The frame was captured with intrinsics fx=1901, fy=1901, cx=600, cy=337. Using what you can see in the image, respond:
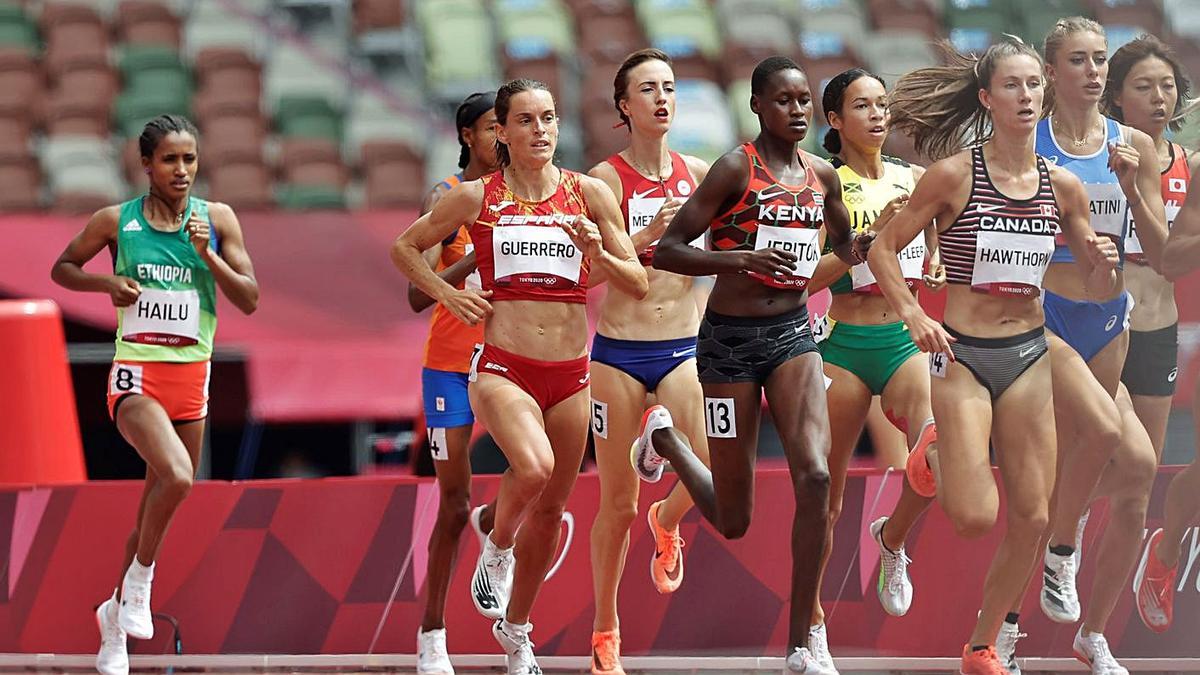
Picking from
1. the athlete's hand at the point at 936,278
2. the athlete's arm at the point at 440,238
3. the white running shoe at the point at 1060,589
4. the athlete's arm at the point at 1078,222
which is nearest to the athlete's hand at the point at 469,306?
the athlete's arm at the point at 440,238

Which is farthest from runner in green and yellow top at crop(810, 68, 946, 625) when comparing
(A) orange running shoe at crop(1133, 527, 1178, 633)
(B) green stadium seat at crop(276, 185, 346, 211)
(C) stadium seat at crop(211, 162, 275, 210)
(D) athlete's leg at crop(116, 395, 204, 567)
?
(C) stadium seat at crop(211, 162, 275, 210)

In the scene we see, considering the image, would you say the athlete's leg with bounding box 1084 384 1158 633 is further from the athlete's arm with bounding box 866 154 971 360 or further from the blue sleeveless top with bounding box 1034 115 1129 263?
the athlete's arm with bounding box 866 154 971 360

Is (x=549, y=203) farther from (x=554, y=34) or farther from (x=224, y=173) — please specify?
(x=554, y=34)

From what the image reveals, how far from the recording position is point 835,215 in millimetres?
7910

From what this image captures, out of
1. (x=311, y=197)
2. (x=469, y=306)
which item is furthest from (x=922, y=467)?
(x=311, y=197)

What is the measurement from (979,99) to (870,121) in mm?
562

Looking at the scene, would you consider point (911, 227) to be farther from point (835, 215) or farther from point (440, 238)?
point (440, 238)

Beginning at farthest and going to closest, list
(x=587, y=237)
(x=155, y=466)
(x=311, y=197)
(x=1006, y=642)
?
Result: 1. (x=311, y=197)
2. (x=155, y=466)
3. (x=1006, y=642)
4. (x=587, y=237)

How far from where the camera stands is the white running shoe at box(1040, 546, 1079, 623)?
8273mm

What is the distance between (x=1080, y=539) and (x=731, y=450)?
2145 mm

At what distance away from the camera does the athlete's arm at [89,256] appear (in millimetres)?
8953

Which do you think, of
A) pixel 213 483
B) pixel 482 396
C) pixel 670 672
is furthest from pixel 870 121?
pixel 213 483

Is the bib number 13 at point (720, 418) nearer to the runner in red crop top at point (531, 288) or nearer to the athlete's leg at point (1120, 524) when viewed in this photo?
the runner in red crop top at point (531, 288)

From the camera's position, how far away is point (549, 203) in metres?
7.89
